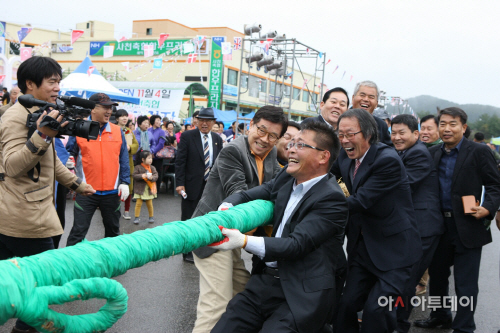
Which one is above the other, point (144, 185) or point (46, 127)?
point (46, 127)

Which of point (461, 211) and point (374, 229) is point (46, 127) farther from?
point (461, 211)

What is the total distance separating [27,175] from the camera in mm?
2861

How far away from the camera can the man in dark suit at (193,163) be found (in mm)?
6316

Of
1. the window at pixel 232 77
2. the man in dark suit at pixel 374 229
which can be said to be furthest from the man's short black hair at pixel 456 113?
the window at pixel 232 77

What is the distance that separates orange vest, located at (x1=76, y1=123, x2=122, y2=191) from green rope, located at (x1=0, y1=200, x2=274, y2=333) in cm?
320

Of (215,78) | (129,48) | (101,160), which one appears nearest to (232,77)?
(215,78)

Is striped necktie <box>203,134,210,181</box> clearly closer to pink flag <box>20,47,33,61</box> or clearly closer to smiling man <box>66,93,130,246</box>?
smiling man <box>66,93,130,246</box>

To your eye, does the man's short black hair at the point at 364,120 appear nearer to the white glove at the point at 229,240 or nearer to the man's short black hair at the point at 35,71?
the white glove at the point at 229,240

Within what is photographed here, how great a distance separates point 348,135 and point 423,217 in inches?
58.5

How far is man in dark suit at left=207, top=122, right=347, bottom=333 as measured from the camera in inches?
91.9

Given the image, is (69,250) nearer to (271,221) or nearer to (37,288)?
(37,288)

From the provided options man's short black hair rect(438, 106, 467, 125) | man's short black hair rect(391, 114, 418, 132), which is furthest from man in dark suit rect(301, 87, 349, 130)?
man's short black hair rect(438, 106, 467, 125)

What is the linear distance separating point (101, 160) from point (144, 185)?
3.33m

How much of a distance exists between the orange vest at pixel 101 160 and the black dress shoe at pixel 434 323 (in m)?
3.72
